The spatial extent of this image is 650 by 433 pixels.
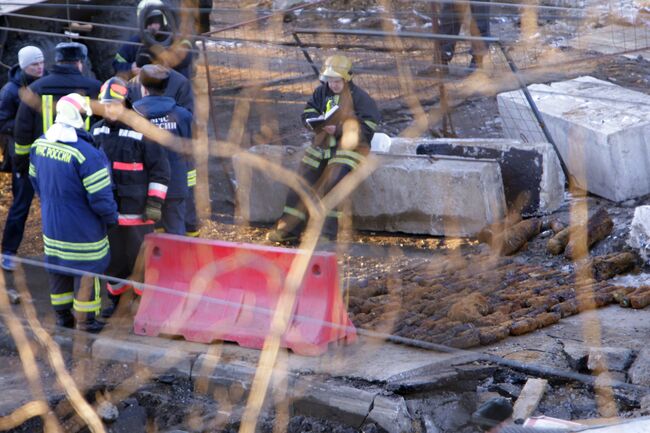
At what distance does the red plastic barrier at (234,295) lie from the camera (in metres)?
6.65

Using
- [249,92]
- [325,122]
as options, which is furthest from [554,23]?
[325,122]

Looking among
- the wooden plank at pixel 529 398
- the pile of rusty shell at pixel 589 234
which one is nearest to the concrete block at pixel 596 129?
the pile of rusty shell at pixel 589 234

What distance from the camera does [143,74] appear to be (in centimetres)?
762

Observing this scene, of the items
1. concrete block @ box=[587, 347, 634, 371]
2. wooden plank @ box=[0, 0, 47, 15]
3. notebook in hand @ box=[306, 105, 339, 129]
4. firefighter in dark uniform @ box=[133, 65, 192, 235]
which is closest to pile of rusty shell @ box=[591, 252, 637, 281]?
concrete block @ box=[587, 347, 634, 371]

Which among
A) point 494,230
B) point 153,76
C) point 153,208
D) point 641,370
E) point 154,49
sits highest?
point 153,76

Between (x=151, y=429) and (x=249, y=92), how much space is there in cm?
754

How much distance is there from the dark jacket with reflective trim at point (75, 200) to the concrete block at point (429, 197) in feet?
10.5

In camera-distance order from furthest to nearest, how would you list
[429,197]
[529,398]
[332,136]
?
Answer: [429,197] → [332,136] → [529,398]

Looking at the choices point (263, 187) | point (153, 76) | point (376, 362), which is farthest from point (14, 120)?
point (376, 362)

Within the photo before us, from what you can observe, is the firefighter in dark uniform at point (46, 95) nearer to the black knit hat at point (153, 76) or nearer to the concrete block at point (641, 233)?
the black knit hat at point (153, 76)

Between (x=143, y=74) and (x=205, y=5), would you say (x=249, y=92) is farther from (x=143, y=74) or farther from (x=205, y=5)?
(x=143, y=74)

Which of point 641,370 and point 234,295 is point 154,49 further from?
point 641,370

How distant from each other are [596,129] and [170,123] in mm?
4188

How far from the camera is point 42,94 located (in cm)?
812
